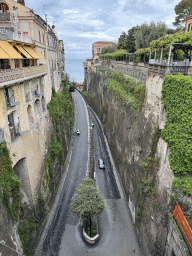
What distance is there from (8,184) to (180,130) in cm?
1107

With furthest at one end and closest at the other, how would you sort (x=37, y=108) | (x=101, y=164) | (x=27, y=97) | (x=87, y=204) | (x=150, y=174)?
(x=101, y=164) → (x=37, y=108) → (x=27, y=97) → (x=87, y=204) → (x=150, y=174)

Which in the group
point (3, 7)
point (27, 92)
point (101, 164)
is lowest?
point (101, 164)

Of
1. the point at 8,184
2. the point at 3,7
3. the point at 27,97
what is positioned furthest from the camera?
the point at 3,7

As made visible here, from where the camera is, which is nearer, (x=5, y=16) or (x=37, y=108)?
(x=37, y=108)

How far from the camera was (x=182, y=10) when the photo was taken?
36281 mm

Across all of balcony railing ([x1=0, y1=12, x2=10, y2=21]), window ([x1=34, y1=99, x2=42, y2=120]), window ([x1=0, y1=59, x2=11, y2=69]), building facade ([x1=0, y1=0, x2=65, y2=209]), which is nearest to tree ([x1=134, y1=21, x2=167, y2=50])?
building facade ([x1=0, y1=0, x2=65, y2=209])

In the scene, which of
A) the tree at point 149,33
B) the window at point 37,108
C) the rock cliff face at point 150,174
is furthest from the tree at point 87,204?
the tree at point 149,33

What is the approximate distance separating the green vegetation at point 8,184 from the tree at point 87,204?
16.9 feet

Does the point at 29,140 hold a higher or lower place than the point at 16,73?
lower

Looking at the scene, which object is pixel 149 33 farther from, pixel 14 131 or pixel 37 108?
pixel 14 131

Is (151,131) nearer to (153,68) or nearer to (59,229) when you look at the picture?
(153,68)

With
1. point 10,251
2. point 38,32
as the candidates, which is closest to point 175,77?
point 10,251

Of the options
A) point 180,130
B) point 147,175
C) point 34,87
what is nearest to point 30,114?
point 34,87

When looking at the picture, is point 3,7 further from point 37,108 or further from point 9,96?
point 9,96
